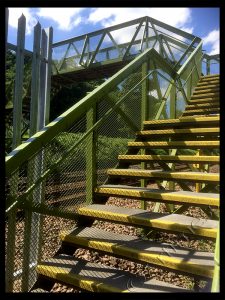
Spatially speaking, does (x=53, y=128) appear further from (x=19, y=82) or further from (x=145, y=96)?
(x=145, y=96)

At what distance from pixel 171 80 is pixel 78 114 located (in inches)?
132

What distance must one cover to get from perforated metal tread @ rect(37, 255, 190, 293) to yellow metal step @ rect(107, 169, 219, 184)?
1.02 meters

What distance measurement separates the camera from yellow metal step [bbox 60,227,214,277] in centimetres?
214

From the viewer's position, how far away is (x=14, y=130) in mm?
2994

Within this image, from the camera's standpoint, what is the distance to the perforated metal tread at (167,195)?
2.57 m

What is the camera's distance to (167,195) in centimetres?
277

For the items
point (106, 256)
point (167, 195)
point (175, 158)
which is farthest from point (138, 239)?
point (106, 256)

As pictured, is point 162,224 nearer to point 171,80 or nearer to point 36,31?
point 36,31

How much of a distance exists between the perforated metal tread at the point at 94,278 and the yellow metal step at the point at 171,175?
102 centimetres

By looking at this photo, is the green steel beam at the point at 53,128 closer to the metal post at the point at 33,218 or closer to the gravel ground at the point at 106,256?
the metal post at the point at 33,218

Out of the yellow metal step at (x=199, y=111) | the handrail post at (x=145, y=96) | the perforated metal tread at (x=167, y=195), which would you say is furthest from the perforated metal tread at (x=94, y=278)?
the yellow metal step at (x=199, y=111)
